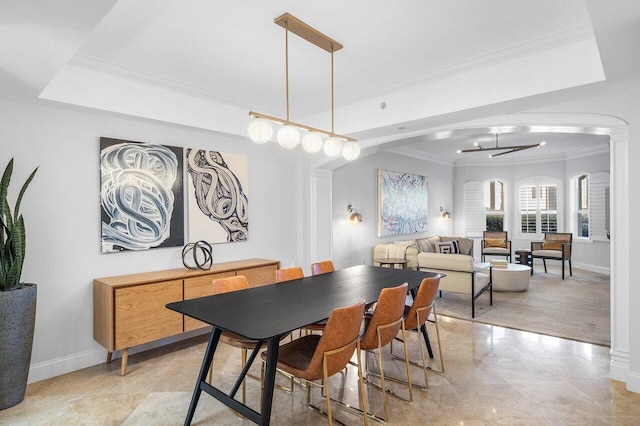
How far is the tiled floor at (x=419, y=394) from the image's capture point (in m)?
2.50

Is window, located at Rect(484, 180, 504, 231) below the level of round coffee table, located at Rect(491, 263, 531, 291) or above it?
above

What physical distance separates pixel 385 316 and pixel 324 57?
223cm

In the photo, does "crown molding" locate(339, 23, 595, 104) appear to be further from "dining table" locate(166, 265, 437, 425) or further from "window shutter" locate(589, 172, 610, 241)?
"window shutter" locate(589, 172, 610, 241)

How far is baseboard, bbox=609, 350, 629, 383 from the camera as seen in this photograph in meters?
3.00

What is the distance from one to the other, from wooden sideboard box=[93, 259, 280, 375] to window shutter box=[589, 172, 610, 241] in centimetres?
822

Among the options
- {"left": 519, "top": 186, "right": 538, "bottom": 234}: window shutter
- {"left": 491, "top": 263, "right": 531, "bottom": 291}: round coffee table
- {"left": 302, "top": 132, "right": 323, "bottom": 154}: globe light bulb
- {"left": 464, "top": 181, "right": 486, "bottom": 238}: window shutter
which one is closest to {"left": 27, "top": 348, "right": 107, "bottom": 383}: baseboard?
{"left": 302, "top": 132, "right": 323, "bottom": 154}: globe light bulb

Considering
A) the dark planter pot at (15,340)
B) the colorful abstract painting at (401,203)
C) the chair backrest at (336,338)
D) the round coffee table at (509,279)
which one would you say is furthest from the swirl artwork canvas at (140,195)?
the round coffee table at (509,279)

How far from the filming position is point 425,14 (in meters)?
2.46

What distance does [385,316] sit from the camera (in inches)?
100

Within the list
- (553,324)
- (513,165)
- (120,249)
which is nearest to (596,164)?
(513,165)

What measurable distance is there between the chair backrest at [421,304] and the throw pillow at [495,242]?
614 cm

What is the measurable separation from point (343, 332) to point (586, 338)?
11.2 ft

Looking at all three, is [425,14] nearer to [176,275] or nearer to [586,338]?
[176,275]

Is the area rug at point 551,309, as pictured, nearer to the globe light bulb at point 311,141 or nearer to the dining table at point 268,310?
the dining table at point 268,310
